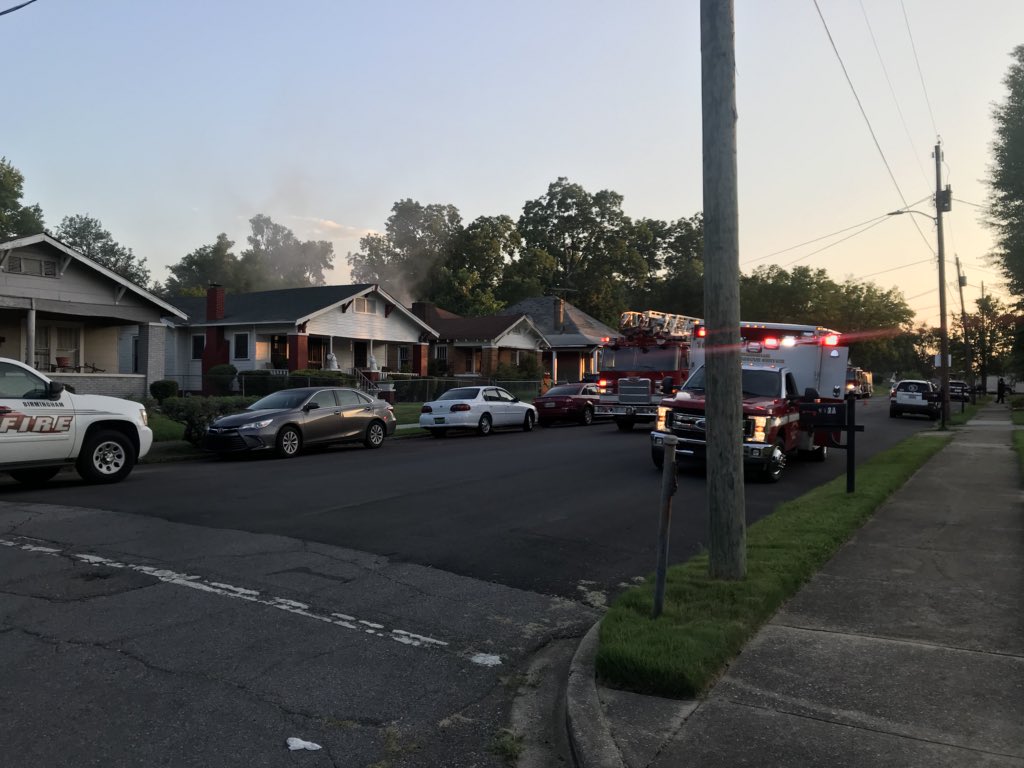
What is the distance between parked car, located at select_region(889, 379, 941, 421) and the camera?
33906 mm

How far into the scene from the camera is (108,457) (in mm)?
12359

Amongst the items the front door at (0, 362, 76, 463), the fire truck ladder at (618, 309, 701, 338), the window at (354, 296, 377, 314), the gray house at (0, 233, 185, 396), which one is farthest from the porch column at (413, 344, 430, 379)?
the front door at (0, 362, 76, 463)

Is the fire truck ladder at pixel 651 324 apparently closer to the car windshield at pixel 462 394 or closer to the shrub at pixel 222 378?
the car windshield at pixel 462 394

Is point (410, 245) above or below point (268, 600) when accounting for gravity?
above

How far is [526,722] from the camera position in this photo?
4258 millimetres

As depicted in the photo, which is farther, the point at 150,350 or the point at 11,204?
the point at 11,204

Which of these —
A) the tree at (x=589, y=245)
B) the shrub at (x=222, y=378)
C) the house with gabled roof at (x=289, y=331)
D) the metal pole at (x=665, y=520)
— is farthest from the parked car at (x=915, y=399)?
the tree at (x=589, y=245)

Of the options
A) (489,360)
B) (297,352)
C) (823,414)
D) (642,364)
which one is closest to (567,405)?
(642,364)

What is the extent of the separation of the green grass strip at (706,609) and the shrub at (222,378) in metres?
30.8

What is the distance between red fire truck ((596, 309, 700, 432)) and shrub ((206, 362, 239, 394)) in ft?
61.8

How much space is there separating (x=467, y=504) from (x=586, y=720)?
21.5 ft

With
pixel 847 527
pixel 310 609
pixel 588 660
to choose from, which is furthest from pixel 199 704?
pixel 847 527

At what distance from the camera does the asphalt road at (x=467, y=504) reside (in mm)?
7664

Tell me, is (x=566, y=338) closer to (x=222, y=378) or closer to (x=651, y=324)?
(x=222, y=378)
